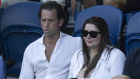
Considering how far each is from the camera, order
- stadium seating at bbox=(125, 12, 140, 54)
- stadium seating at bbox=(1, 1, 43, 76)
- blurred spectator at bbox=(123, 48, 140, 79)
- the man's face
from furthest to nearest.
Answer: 1. stadium seating at bbox=(1, 1, 43, 76)
2. stadium seating at bbox=(125, 12, 140, 54)
3. the man's face
4. blurred spectator at bbox=(123, 48, 140, 79)

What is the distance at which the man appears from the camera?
10.9 feet

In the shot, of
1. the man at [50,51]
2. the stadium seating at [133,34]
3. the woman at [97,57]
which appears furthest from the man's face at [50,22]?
the stadium seating at [133,34]

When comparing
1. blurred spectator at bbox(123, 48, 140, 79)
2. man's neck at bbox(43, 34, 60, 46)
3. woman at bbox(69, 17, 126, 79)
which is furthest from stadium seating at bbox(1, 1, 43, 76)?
blurred spectator at bbox(123, 48, 140, 79)

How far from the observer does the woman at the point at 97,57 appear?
9.77 ft

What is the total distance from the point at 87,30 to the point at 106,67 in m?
0.37

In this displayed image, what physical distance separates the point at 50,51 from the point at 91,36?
1.75 feet

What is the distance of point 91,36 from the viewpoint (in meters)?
3.06

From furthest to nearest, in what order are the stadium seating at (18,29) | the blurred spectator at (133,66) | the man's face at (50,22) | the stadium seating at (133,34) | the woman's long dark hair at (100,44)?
1. the stadium seating at (18,29)
2. the stadium seating at (133,34)
3. the man's face at (50,22)
4. the woman's long dark hair at (100,44)
5. the blurred spectator at (133,66)

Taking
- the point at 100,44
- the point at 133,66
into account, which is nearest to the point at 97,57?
the point at 100,44

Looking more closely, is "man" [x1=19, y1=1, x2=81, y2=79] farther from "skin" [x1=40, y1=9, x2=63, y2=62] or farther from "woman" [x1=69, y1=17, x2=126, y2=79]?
"woman" [x1=69, y1=17, x2=126, y2=79]

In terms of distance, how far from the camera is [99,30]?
3.07 metres

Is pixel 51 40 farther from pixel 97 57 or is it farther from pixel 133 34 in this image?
pixel 133 34

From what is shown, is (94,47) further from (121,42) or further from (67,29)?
(67,29)

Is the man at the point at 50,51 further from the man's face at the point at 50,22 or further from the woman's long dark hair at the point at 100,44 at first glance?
the woman's long dark hair at the point at 100,44
